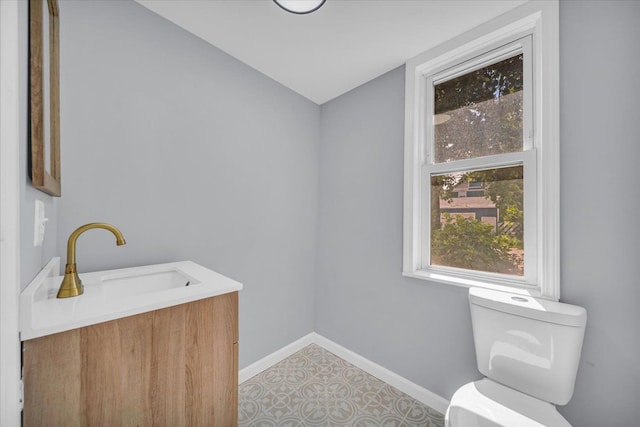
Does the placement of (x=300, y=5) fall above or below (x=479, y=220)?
above

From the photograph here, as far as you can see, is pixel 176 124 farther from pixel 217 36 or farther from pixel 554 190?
pixel 554 190

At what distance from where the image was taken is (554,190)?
1.23m

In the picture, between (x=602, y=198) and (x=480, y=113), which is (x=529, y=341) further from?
(x=480, y=113)

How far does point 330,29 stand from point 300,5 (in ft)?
0.88

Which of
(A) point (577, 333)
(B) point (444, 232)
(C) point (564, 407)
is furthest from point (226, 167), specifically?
(C) point (564, 407)

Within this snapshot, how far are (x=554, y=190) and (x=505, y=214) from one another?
0.26 m

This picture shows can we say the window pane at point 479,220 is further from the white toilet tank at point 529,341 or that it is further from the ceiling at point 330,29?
the ceiling at point 330,29

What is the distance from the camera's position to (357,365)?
2.07m

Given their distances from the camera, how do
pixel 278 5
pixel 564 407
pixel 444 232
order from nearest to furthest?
pixel 564 407 → pixel 278 5 → pixel 444 232

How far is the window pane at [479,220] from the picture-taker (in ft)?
4.68

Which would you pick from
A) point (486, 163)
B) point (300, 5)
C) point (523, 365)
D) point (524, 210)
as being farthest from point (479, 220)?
point (300, 5)

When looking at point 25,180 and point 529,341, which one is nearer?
point 25,180

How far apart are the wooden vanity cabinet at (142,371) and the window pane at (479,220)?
1.40 m

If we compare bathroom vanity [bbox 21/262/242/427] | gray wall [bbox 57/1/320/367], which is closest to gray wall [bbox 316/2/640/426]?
gray wall [bbox 57/1/320/367]
